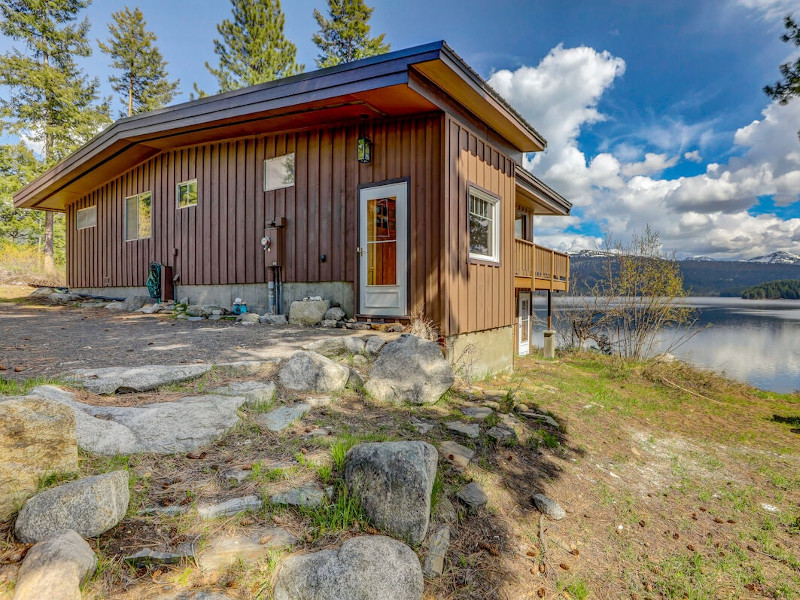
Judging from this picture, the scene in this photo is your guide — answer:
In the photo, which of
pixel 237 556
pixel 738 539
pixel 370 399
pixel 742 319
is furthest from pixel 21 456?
pixel 742 319

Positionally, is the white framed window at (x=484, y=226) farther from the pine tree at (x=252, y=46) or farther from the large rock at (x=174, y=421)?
the pine tree at (x=252, y=46)

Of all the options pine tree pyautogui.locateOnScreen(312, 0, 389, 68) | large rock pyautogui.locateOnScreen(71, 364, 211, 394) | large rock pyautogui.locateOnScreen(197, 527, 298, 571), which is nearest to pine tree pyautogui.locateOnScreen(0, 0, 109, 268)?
pine tree pyautogui.locateOnScreen(312, 0, 389, 68)

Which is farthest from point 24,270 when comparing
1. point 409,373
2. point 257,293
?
point 409,373

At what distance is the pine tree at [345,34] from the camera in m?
16.0

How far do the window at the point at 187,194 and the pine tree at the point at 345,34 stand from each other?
10.9 meters

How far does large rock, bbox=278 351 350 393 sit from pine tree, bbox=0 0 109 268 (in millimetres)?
19976

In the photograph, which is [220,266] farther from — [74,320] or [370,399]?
[370,399]

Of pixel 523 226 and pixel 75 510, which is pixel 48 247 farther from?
pixel 75 510

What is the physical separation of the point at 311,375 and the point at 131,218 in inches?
366

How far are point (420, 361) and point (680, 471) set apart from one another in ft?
10.8

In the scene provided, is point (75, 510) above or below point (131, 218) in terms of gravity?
below

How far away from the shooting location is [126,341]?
4.77 meters

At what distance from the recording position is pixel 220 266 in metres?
8.05

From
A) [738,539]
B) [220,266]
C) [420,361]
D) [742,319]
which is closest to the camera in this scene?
[738,539]
